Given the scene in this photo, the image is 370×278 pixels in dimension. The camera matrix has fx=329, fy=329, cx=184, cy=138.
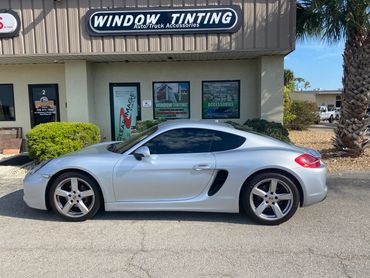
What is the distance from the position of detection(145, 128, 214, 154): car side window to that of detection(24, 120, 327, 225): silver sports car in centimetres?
1

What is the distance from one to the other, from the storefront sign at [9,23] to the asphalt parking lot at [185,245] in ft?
18.8

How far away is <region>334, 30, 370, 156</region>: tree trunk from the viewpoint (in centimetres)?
785

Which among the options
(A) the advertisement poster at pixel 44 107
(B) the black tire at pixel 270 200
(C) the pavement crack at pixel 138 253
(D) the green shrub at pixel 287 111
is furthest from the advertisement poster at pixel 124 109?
(D) the green shrub at pixel 287 111

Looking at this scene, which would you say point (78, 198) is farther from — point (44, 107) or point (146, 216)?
point (44, 107)

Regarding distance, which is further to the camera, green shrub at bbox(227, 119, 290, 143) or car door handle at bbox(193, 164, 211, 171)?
green shrub at bbox(227, 119, 290, 143)

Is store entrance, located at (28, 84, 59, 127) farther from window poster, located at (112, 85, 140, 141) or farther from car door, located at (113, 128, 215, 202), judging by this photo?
car door, located at (113, 128, 215, 202)

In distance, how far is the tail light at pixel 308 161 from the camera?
14.1 ft

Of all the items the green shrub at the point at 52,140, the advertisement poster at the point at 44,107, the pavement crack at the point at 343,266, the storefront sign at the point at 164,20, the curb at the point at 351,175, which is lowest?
the pavement crack at the point at 343,266

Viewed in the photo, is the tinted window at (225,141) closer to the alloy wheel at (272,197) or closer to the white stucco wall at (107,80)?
the alloy wheel at (272,197)

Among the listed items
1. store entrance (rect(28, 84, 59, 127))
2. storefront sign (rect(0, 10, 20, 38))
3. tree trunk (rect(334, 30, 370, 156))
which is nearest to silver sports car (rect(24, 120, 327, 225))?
tree trunk (rect(334, 30, 370, 156))

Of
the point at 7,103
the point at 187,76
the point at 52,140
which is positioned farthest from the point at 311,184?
the point at 7,103

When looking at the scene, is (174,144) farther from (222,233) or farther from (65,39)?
(65,39)

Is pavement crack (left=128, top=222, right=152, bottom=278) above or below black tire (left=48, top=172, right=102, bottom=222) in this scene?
below

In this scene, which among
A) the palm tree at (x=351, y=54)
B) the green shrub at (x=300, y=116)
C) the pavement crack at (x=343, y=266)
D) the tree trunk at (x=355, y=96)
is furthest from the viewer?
the green shrub at (x=300, y=116)
